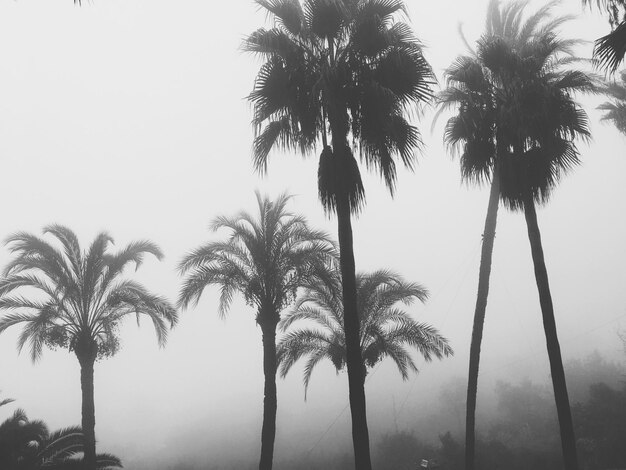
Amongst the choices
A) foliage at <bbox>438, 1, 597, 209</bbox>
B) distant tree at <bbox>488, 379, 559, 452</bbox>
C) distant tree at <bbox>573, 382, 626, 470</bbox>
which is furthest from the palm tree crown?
distant tree at <bbox>488, 379, 559, 452</bbox>

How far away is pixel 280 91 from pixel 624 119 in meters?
18.6

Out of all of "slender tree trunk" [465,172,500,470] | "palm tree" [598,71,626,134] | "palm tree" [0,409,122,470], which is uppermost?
"palm tree" [598,71,626,134]

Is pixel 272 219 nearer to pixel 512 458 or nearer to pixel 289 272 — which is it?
pixel 289 272

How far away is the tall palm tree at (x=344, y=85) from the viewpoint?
31.8ft

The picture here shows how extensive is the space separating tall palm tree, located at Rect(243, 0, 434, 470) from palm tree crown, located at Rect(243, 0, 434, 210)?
0.02 m

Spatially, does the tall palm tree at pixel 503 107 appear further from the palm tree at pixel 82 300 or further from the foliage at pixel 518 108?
the palm tree at pixel 82 300

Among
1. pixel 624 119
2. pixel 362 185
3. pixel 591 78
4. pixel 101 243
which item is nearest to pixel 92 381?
pixel 101 243

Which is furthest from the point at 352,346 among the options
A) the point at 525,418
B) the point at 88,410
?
the point at 525,418

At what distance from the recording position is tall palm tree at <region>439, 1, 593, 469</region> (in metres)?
12.2

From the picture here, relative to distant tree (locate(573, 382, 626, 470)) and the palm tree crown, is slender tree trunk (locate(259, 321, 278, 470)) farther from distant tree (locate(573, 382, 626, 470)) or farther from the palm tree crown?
distant tree (locate(573, 382, 626, 470))

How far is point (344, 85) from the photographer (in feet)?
33.1

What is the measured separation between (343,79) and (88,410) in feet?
44.3

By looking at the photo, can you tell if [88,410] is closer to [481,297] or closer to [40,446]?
[40,446]

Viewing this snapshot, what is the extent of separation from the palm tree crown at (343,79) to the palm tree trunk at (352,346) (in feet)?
1.91
